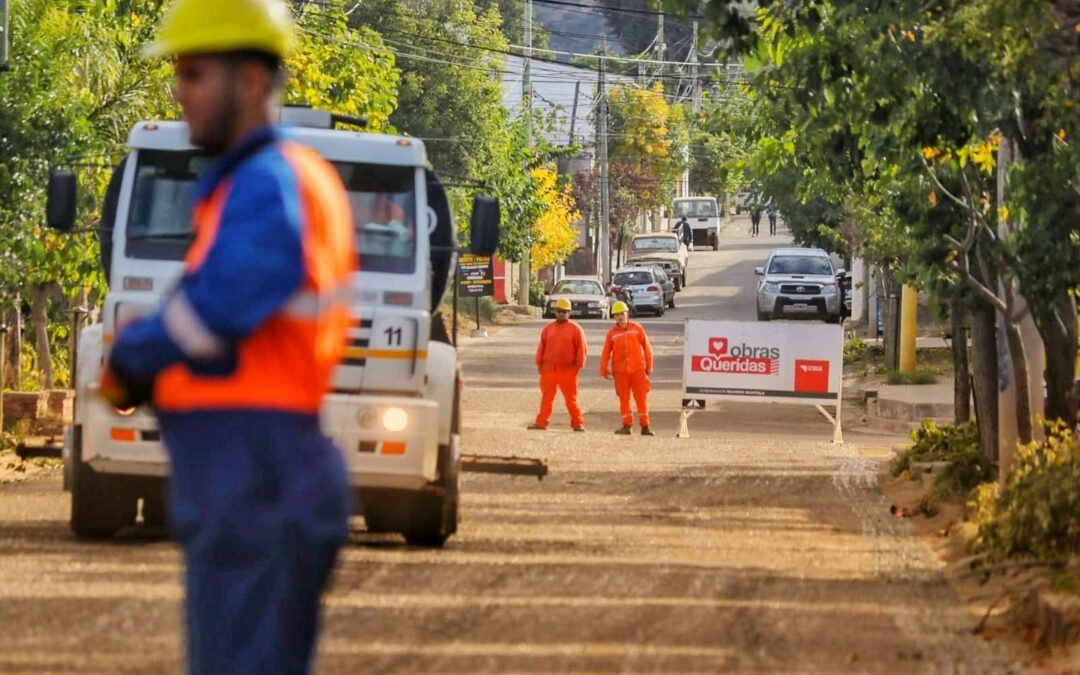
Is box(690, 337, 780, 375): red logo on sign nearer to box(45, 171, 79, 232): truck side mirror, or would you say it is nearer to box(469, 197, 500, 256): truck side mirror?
box(469, 197, 500, 256): truck side mirror

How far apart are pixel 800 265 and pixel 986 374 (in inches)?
1294

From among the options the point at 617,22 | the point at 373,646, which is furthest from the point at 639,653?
the point at 617,22

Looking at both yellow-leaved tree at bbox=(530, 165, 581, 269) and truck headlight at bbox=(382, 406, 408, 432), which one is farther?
yellow-leaved tree at bbox=(530, 165, 581, 269)

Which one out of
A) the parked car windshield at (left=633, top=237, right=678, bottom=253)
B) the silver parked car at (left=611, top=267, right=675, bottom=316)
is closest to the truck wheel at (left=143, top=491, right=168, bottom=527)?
the silver parked car at (left=611, top=267, right=675, bottom=316)

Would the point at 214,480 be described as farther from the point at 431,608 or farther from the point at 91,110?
the point at 91,110

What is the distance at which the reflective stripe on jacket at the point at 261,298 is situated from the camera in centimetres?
354

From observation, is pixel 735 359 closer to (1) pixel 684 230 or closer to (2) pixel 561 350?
(2) pixel 561 350

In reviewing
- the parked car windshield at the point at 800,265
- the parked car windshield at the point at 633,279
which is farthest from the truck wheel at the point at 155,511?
the parked car windshield at the point at 633,279

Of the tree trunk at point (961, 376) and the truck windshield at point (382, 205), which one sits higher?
the truck windshield at point (382, 205)

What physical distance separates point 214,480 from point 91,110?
16.8m

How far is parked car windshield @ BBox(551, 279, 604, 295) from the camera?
6066cm

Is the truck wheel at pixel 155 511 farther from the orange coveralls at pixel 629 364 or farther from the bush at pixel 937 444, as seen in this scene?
the orange coveralls at pixel 629 364

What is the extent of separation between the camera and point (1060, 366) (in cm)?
1415

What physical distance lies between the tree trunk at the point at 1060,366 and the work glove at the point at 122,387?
37.1 ft
